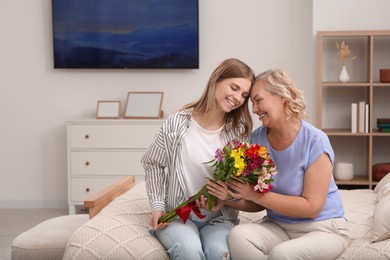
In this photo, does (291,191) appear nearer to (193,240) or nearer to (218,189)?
(218,189)

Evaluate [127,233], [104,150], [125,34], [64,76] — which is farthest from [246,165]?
[64,76]

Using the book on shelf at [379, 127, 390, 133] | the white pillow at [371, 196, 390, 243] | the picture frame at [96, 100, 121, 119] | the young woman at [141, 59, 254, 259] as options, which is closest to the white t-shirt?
the young woman at [141, 59, 254, 259]

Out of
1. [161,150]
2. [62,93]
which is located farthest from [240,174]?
[62,93]

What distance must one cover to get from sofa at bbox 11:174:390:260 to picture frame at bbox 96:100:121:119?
79.7 inches

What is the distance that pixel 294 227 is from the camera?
2721 mm

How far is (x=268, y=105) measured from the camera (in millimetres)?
2717

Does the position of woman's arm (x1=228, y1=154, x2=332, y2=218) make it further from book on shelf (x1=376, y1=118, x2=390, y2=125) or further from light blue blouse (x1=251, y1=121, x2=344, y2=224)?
book on shelf (x1=376, y1=118, x2=390, y2=125)

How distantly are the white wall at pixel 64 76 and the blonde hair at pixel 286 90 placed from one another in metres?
2.97

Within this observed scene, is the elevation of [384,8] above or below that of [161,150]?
above

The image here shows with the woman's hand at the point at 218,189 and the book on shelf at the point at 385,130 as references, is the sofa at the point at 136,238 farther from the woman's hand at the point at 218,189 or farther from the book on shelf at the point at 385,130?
the book on shelf at the point at 385,130

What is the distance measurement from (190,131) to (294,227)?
61 cm

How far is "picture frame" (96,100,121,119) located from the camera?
18.8 ft

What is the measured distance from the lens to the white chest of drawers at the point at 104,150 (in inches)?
219

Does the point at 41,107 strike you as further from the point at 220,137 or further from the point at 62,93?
the point at 220,137
